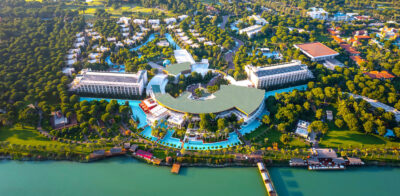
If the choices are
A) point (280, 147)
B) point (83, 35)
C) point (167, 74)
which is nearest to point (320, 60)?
point (280, 147)

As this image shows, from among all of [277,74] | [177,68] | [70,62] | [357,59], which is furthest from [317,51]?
[70,62]

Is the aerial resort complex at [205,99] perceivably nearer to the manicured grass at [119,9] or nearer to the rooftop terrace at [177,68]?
the rooftop terrace at [177,68]

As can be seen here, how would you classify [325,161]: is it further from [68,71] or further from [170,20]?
[170,20]

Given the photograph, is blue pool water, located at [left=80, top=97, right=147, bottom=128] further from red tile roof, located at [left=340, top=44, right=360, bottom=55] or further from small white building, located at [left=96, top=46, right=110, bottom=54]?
red tile roof, located at [left=340, top=44, right=360, bottom=55]

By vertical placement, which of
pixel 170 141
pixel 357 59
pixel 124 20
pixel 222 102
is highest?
pixel 124 20

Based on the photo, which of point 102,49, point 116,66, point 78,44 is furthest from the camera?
point 78,44

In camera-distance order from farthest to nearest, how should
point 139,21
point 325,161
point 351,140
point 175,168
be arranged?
point 139,21
point 351,140
point 325,161
point 175,168

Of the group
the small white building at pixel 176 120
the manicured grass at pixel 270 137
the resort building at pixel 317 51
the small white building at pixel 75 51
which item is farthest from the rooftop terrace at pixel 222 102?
Result: the small white building at pixel 75 51

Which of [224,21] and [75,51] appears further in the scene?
[224,21]
